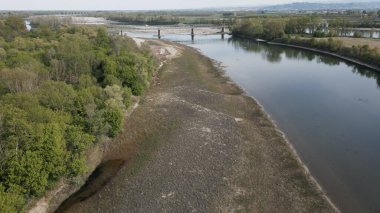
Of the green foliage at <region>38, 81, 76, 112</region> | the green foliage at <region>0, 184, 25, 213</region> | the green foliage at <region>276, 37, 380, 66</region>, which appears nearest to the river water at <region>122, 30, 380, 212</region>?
the green foliage at <region>276, 37, 380, 66</region>

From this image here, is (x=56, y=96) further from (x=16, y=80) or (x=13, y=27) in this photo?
(x=13, y=27)

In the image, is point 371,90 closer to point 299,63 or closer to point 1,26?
point 299,63

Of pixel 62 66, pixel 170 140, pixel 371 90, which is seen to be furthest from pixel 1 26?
pixel 371 90

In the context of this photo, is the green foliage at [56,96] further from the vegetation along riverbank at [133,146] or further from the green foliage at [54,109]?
the vegetation along riverbank at [133,146]

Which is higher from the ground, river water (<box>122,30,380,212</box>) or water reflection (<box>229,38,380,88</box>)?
water reflection (<box>229,38,380,88</box>)

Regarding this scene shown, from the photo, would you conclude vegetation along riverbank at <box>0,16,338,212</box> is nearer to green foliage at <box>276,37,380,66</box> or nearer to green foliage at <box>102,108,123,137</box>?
green foliage at <box>102,108,123,137</box>

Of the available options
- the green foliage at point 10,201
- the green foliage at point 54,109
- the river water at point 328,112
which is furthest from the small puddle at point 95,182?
the river water at point 328,112
